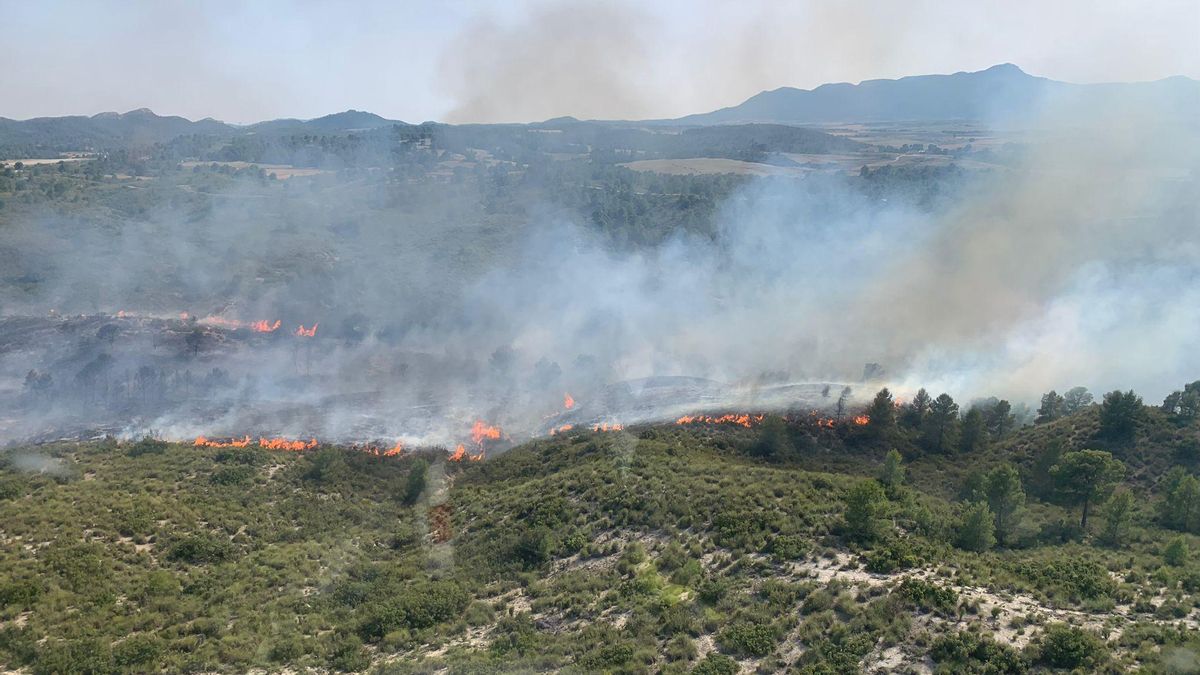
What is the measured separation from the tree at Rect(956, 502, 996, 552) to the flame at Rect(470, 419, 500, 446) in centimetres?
4187

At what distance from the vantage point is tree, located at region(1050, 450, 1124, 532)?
1577 inches

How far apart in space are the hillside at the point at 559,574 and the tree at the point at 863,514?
0.45 feet

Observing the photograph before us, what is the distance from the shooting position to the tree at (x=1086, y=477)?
40056 millimetres

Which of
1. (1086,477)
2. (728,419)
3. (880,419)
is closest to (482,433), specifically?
(728,419)

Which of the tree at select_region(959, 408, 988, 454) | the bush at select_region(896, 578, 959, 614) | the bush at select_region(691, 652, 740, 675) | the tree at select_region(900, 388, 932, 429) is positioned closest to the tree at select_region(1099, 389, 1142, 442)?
the tree at select_region(959, 408, 988, 454)

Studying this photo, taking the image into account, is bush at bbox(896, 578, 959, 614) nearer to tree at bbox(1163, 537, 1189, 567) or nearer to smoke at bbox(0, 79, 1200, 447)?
tree at bbox(1163, 537, 1189, 567)

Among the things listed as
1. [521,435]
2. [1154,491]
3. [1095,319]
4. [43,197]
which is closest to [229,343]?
[521,435]

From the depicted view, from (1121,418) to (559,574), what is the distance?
4554cm

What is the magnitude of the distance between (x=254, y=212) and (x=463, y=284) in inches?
2262

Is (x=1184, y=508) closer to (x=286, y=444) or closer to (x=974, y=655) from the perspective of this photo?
(x=974, y=655)

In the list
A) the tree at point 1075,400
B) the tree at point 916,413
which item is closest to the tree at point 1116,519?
the tree at point 916,413

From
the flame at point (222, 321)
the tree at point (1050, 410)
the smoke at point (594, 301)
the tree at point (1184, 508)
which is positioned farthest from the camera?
the flame at point (222, 321)

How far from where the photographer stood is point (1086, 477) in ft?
132

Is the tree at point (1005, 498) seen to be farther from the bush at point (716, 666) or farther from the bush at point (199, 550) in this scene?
the bush at point (199, 550)
